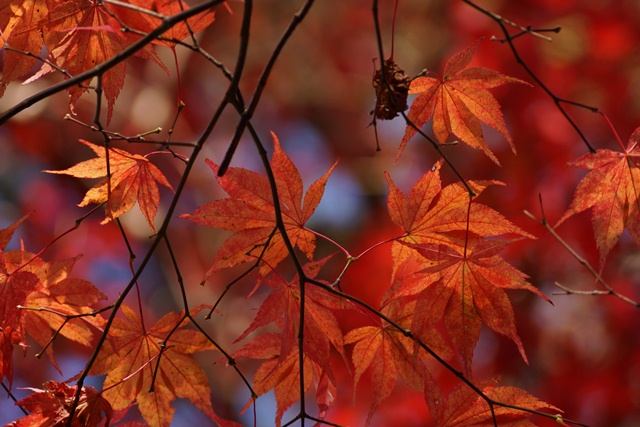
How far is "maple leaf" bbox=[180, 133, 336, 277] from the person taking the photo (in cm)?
101

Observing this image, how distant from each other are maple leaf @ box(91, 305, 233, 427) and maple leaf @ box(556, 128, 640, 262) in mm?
595

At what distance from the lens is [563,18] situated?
14.1 feet

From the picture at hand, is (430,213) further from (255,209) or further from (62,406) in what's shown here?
(62,406)

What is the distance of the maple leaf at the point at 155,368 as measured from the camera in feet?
3.63

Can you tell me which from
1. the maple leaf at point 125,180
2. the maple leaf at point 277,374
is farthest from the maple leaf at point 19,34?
the maple leaf at point 277,374

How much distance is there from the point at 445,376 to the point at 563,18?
2.30 metres

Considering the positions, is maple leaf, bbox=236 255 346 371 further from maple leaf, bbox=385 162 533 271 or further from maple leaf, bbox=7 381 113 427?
maple leaf, bbox=7 381 113 427

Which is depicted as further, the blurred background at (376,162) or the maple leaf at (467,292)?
the blurred background at (376,162)

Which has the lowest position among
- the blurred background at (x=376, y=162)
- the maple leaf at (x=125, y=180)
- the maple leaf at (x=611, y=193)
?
the blurred background at (x=376, y=162)

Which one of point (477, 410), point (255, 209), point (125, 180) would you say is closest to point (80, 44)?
point (125, 180)

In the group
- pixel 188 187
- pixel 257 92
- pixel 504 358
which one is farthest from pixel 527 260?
pixel 257 92

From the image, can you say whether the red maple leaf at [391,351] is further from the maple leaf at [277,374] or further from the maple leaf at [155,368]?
the maple leaf at [155,368]

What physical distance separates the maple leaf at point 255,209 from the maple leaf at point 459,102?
6.5 inches

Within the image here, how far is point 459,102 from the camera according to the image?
1.05m
